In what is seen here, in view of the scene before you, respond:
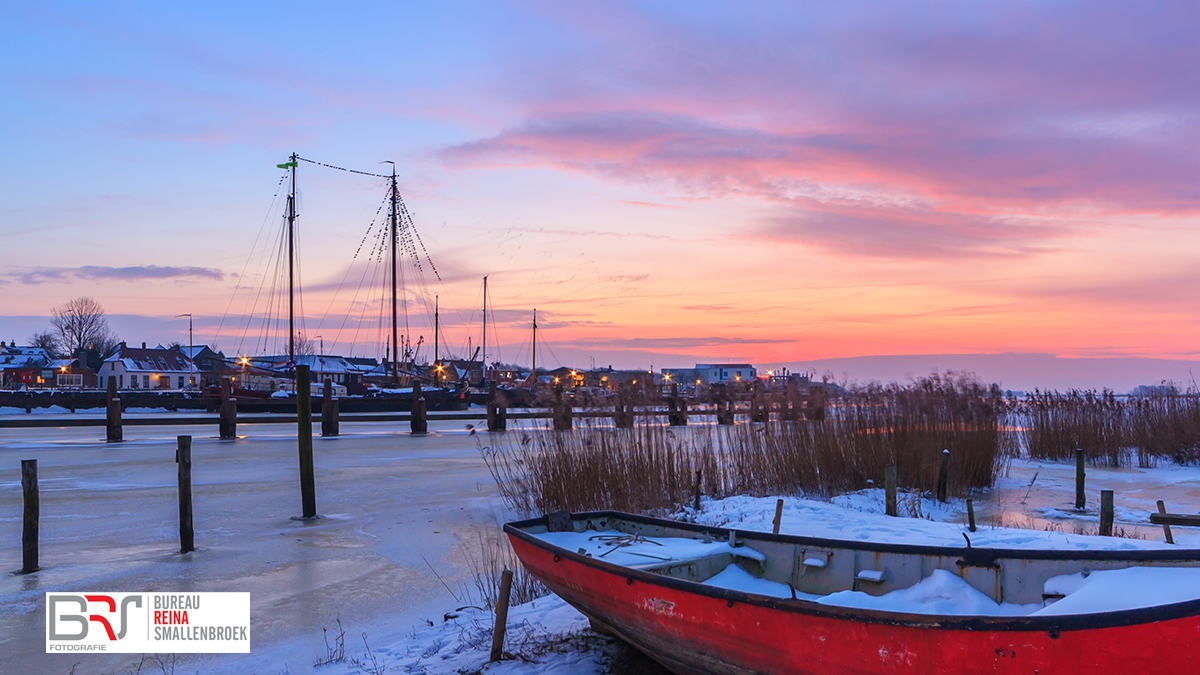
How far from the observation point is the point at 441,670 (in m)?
5.83

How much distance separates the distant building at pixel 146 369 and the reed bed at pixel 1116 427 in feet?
270

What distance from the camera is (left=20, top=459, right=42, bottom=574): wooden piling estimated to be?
8805mm

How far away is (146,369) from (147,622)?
304 ft

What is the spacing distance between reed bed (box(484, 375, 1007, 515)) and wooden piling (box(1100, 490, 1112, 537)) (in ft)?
12.7

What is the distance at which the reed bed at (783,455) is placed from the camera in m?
10.6

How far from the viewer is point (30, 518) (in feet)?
29.1

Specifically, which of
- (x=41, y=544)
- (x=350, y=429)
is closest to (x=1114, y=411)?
(x=41, y=544)

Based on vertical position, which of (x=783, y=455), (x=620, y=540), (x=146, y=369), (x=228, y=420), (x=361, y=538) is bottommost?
(x=361, y=538)

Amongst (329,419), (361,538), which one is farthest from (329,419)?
(361,538)

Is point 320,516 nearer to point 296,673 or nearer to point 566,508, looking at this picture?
point 566,508

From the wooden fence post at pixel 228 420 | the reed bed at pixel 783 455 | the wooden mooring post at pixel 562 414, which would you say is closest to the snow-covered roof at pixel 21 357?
the wooden fence post at pixel 228 420

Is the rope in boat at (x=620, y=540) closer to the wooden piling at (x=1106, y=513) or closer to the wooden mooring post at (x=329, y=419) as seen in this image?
the wooden piling at (x=1106, y=513)

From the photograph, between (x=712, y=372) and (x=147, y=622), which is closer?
(x=147, y=622)

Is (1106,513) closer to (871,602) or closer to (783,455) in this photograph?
(783,455)
